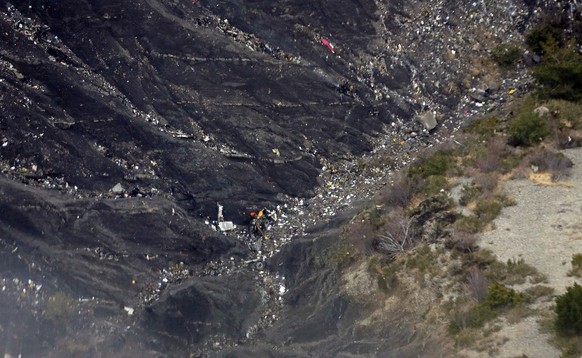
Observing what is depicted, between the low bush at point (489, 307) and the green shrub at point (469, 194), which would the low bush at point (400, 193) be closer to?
the green shrub at point (469, 194)

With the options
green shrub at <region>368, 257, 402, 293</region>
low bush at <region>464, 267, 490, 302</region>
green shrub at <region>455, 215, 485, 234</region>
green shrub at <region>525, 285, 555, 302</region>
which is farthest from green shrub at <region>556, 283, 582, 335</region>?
green shrub at <region>368, 257, 402, 293</region>

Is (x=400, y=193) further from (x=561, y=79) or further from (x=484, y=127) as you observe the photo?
(x=561, y=79)

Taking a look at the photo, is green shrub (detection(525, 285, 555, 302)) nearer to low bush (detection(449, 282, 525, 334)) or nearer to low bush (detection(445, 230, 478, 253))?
low bush (detection(449, 282, 525, 334))

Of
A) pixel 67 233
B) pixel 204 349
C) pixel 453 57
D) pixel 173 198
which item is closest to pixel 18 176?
pixel 67 233

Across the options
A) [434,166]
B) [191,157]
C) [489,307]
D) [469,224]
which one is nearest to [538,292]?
[489,307]

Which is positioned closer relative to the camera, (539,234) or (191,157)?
(539,234)

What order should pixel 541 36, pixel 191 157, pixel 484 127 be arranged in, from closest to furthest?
1. pixel 191 157
2. pixel 484 127
3. pixel 541 36
